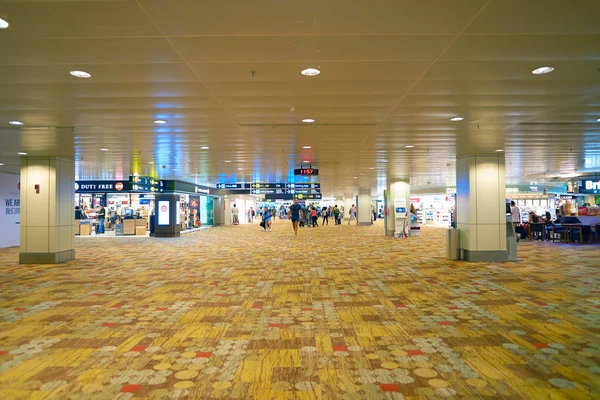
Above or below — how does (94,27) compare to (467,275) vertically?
above

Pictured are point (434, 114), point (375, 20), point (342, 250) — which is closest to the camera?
point (375, 20)

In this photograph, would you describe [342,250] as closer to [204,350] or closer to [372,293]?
[372,293]

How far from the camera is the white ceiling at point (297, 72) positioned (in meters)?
3.85

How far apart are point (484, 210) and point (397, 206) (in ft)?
30.3

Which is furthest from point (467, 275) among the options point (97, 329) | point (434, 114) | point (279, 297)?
point (97, 329)

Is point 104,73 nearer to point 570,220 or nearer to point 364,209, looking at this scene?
point 570,220

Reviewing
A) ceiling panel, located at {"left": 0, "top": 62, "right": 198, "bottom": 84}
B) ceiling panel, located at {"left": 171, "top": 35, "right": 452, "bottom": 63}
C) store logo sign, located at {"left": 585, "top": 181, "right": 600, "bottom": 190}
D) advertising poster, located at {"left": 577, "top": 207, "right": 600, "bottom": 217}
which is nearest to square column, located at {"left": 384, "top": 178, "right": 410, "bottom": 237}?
advertising poster, located at {"left": 577, "top": 207, "right": 600, "bottom": 217}

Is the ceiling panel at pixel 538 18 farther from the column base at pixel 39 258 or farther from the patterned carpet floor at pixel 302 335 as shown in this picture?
the column base at pixel 39 258

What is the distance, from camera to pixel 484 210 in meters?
11.7

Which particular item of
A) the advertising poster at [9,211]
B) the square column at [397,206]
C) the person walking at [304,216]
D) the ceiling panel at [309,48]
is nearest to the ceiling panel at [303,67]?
the ceiling panel at [309,48]

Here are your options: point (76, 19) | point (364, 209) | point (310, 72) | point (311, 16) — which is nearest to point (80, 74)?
point (76, 19)

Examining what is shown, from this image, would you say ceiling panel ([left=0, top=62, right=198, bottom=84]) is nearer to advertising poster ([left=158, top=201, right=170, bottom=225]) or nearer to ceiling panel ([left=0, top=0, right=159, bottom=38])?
ceiling panel ([left=0, top=0, right=159, bottom=38])

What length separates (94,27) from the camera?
13.4 feet

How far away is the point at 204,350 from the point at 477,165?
33.1 feet
